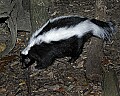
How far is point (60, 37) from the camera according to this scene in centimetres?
534

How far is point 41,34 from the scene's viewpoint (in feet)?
17.5

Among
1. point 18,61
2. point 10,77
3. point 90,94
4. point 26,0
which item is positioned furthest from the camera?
point 26,0

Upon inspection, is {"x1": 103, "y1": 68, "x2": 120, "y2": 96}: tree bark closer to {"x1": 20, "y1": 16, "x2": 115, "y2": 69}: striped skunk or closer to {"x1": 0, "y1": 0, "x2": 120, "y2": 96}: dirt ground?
{"x1": 0, "y1": 0, "x2": 120, "y2": 96}: dirt ground

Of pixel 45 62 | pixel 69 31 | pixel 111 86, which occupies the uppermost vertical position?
pixel 69 31

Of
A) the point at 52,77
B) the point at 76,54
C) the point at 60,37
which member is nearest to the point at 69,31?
the point at 60,37

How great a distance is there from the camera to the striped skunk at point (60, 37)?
5.24 metres

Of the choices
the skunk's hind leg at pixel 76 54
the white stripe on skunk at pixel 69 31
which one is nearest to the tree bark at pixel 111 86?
the white stripe on skunk at pixel 69 31

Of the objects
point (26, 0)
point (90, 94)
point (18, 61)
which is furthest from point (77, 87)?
point (26, 0)

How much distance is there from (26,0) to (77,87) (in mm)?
3176

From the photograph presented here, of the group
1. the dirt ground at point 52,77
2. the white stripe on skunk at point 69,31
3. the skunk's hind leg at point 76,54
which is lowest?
the dirt ground at point 52,77

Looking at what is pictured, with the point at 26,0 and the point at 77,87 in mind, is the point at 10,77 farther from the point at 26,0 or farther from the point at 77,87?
the point at 26,0

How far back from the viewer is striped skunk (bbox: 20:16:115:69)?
5242 mm

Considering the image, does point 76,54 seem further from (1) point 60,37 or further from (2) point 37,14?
(2) point 37,14

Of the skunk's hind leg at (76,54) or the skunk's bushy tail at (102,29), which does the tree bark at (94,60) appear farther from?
the skunk's hind leg at (76,54)
